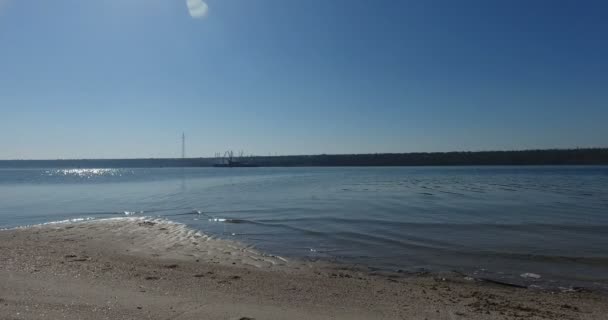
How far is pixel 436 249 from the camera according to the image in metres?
11.6

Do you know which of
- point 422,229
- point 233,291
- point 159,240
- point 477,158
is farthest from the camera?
point 477,158

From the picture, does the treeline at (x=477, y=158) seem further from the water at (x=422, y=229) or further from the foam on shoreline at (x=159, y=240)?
the foam on shoreline at (x=159, y=240)

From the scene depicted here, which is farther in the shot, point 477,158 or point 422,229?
point 477,158

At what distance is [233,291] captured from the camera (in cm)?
740

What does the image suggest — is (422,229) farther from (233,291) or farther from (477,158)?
(477,158)

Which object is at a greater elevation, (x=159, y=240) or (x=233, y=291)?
(x=233, y=291)

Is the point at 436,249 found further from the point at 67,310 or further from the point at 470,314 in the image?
the point at 67,310

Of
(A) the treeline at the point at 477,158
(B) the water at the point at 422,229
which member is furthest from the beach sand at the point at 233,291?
(A) the treeline at the point at 477,158

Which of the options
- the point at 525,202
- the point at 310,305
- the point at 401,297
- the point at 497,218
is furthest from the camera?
the point at 525,202

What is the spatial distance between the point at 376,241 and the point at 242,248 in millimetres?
4128

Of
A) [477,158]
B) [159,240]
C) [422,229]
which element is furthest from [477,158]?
[159,240]

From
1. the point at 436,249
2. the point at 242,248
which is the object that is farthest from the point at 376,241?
the point at 242,248

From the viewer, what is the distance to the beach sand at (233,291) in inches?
244

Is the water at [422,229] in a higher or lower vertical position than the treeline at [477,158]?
lower
